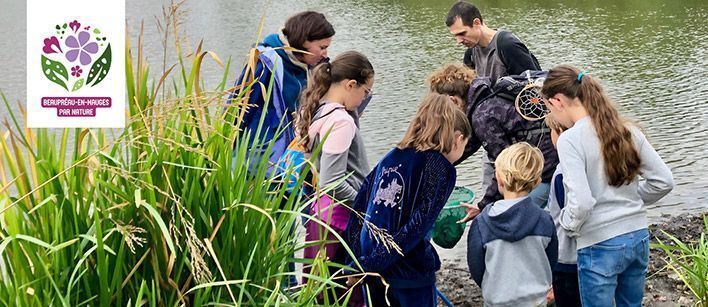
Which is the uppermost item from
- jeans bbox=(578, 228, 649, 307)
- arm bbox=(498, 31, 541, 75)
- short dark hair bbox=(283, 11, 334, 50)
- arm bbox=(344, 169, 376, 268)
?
short dark hair bbox=(283, 11, 334, 50)

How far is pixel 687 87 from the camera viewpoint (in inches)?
462

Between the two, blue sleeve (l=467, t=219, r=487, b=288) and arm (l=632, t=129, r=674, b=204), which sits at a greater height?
arm (l=632, t=129, r=674, b=204)

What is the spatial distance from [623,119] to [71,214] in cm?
215

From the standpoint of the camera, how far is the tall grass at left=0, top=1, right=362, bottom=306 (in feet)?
8.00

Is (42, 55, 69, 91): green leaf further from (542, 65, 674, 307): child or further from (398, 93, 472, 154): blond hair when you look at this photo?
(542, 65, 674, 307): child

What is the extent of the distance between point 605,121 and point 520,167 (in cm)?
37

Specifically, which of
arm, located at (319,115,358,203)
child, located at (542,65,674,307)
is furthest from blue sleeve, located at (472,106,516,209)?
arm, located at (319,115,358,203)

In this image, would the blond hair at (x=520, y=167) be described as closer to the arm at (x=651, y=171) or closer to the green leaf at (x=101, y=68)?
the arm at (x=651, y=171)

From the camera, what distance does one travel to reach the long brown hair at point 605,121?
349 cm

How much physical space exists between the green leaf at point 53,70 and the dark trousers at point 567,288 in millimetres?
2456

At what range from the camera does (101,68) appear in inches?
96.1

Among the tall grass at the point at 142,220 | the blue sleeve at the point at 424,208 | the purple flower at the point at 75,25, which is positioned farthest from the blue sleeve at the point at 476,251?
the purple flower at the point at 75,25

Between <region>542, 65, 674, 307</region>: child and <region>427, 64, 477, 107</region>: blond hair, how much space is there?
22.2 inches

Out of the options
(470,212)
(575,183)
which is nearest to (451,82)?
(470,212)
